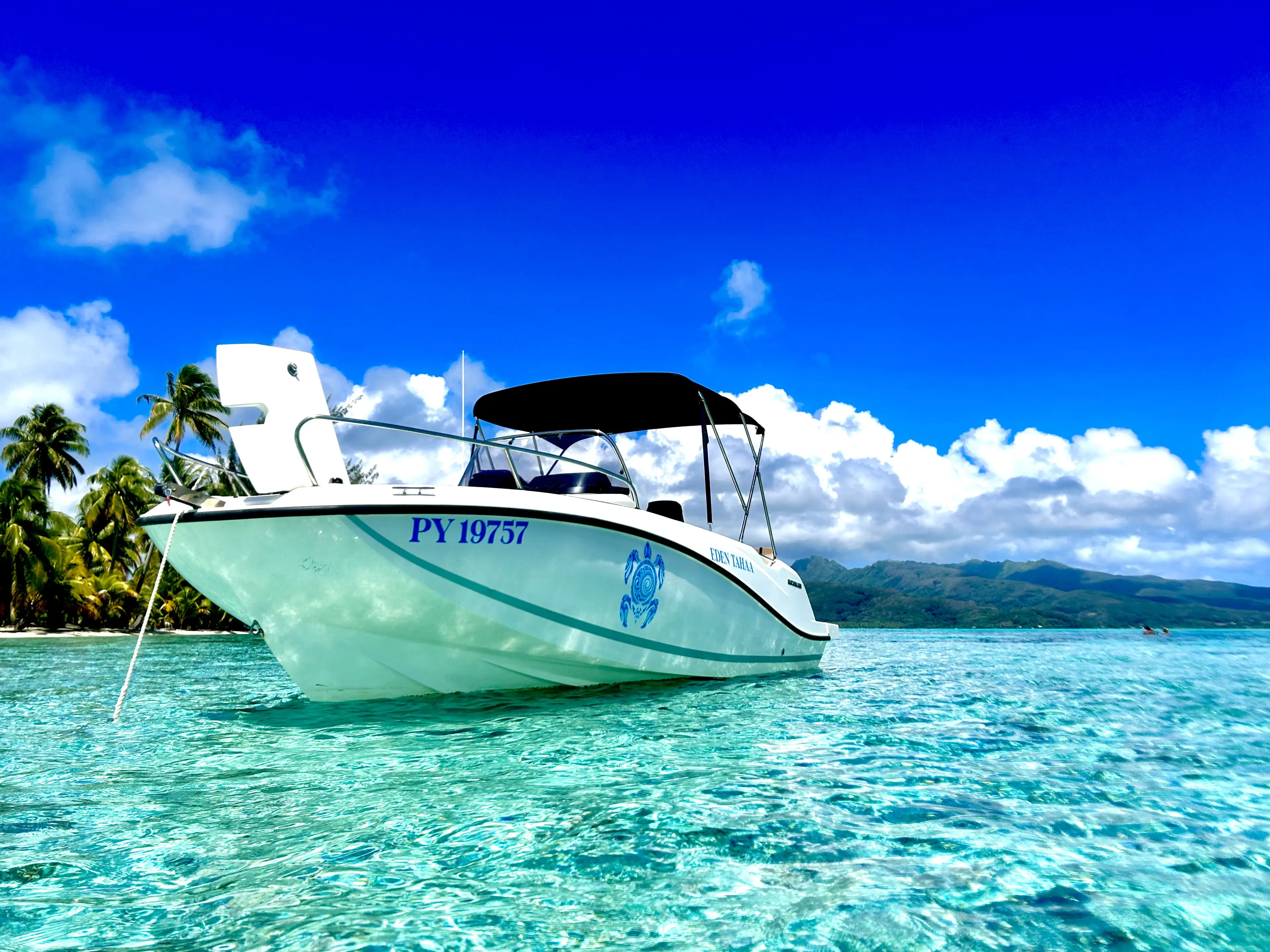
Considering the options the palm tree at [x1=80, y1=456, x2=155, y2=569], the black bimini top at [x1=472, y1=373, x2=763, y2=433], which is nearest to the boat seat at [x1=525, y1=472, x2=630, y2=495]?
the black bimini top at [x1=472, y1=373, x2=763, y2=433]

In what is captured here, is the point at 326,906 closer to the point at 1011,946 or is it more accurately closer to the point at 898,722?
the point at 1011,946

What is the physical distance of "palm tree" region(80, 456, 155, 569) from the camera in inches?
1524

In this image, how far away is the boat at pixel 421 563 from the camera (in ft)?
17.8

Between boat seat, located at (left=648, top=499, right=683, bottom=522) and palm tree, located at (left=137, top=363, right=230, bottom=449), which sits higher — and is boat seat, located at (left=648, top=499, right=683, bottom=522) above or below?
below

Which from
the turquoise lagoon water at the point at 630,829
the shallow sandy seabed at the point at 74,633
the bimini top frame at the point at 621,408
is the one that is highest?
the bimini top frame at the point at 621,408

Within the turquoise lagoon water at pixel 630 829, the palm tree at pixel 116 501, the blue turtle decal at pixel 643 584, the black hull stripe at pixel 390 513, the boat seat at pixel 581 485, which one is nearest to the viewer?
the turquoise lagoon water at pixel 630 829

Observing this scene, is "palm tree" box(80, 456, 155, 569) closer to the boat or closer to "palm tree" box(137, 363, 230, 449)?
"palm tree" box(137, 363, 230, 449)

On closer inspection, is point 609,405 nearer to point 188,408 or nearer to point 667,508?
point 667,508

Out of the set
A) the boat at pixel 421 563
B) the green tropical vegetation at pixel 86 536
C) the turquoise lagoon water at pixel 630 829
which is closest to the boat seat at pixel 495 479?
the boat at pixel 421 563

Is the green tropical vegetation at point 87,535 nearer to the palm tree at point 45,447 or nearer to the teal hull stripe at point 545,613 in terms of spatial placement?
the palm tree at point 45,447

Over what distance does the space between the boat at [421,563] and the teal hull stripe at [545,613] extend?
13 mm

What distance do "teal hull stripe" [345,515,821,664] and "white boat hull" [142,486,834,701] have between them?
0.01m

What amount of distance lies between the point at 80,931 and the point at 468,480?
5.60 m

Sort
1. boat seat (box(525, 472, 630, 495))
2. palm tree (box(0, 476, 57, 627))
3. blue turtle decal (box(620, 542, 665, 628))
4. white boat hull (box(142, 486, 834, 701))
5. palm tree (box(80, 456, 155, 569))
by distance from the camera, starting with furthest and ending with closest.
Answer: palm tree (box(80, 456, 155, 569)) → palm tree (box(0, 476, 57, 627)) → boat seat (box(525, 472, 630, 495)) → blue turtle decal (box(620, 542, 665, 628)) → white boat hull (box(142, 486, 834, 701))
